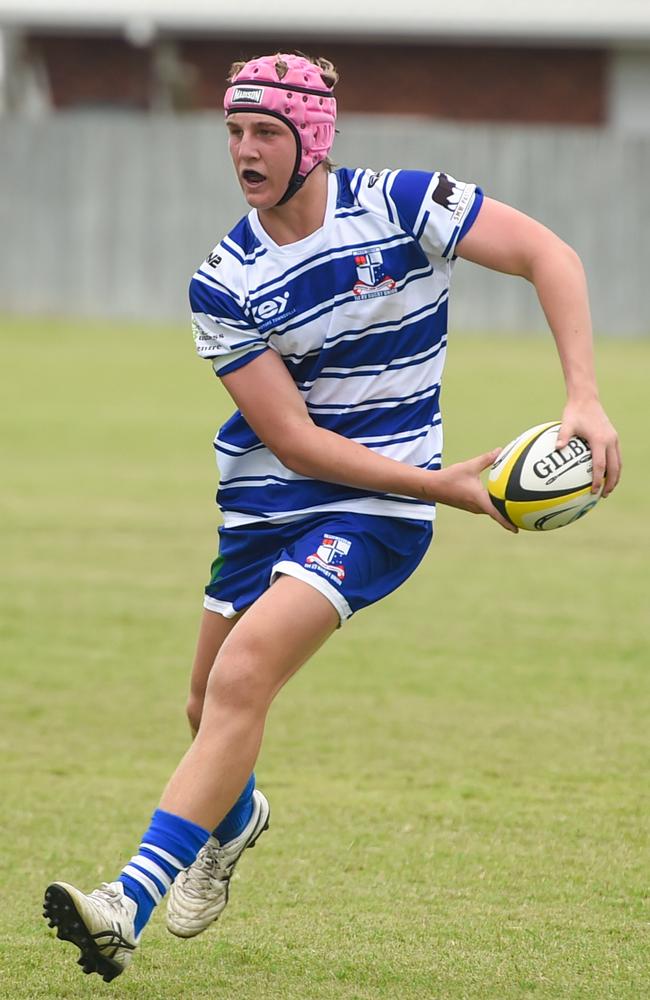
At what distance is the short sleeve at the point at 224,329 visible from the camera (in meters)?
4.43

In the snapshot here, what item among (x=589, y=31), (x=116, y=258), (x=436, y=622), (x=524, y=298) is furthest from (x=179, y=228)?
(x=436, y=622)

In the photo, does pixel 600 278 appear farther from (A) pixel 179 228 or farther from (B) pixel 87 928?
(B) pixel 87 928

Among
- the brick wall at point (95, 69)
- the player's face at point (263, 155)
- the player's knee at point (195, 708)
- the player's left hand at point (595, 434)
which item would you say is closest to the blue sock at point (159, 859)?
the player's knee at point (195, 708)

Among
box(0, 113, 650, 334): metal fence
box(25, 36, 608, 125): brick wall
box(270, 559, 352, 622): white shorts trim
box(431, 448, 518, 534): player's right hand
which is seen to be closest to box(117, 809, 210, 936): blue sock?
box(270, 559, 352, 622): white shorts trim

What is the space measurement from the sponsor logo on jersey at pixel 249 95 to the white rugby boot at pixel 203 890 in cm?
194

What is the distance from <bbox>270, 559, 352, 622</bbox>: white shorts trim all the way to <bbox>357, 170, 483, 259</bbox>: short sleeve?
90 centimetres

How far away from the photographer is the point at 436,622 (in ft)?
29.3

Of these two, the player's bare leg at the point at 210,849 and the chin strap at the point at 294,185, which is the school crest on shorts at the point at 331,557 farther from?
the chin strap at the point at 294,185

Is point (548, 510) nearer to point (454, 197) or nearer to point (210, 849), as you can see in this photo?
point (454, 197)

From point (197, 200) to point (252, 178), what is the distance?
23.0 meters

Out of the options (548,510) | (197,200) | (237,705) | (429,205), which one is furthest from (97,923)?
(197,200)

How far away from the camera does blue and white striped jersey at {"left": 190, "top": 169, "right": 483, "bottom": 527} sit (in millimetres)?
4441

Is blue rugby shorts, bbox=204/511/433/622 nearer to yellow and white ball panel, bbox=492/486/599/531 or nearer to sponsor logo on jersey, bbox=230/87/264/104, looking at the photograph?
yellow and white ball panel, bbox=492/486/599/531

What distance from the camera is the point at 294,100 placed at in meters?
4.34
